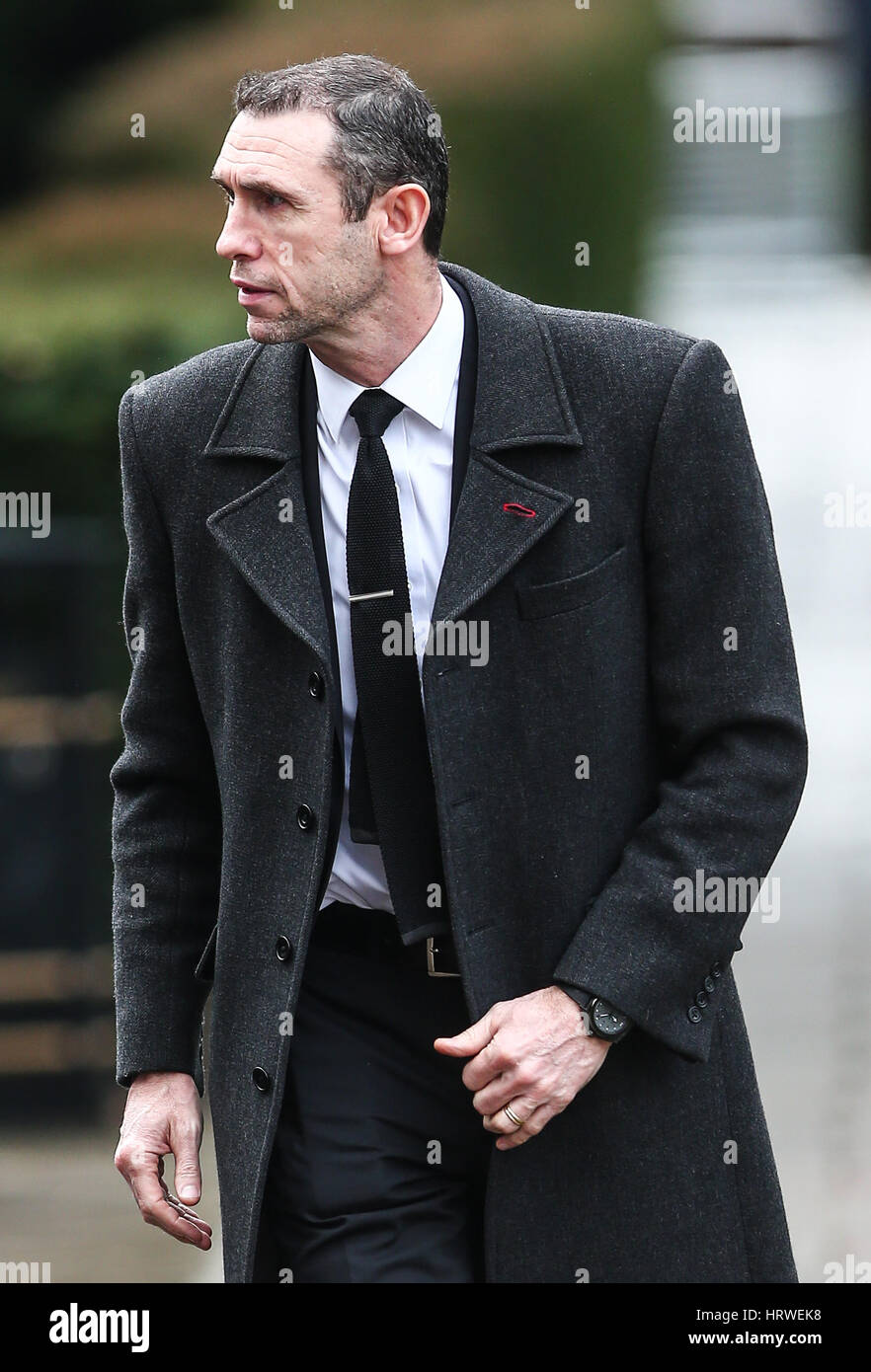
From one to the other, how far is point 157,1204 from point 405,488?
1040 mm

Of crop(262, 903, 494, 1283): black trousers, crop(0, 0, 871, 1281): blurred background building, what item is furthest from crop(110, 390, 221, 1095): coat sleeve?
crop(0, 0, 871, 1281): blurred background building

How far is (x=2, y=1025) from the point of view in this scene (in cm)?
616

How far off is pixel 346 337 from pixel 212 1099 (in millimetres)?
1080

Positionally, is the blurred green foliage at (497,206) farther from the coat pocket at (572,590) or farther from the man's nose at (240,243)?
A: the coat pocket at (572,590)

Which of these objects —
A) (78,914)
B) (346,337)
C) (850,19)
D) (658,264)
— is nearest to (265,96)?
(346,337)

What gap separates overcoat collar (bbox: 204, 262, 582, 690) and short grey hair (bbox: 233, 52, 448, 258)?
0.61 ft

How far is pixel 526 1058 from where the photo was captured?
2658mm

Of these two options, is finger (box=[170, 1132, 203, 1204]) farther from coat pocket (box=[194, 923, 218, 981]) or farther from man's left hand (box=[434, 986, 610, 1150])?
man's left hand (box=[434, 986, 610, 1150])

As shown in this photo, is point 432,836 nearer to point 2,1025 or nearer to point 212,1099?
point 212,1099

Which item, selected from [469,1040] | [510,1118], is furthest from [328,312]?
[510,1118]

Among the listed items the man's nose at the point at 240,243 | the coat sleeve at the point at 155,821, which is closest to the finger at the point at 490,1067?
the coat sleeve at the point at 155,821

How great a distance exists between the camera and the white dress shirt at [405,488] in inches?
111

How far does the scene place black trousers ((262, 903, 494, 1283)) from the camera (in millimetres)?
2812

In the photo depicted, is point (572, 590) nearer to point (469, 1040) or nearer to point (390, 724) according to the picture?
point (390, 724)
